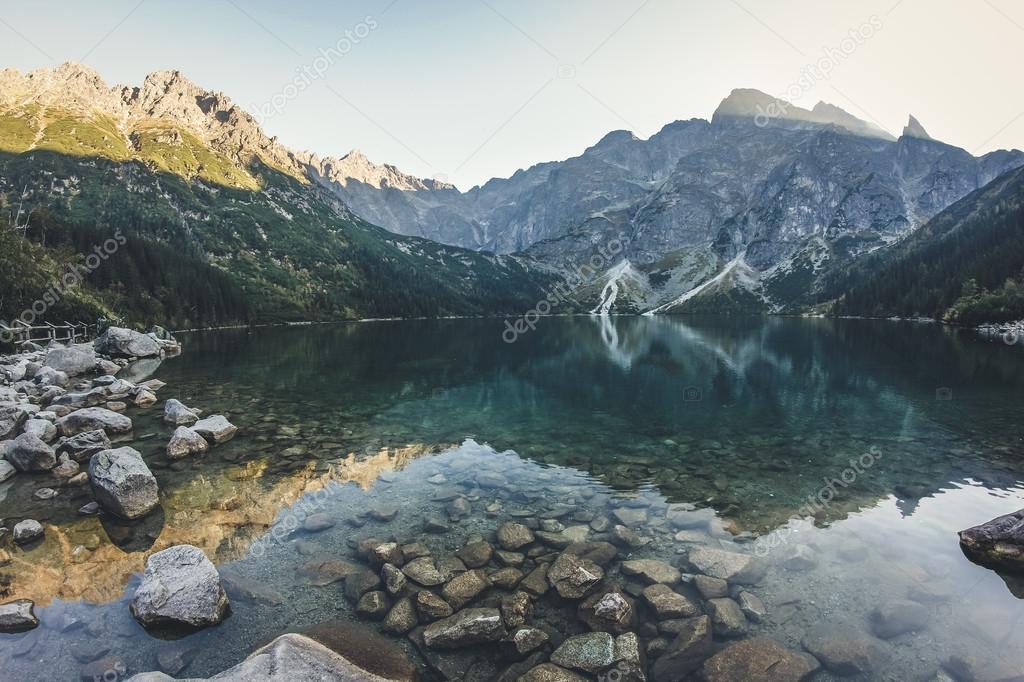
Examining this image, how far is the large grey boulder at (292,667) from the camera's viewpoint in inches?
279

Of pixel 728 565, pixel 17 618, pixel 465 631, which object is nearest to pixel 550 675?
pixel 465 631

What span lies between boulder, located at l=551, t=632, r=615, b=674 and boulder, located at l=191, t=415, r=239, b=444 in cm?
2057

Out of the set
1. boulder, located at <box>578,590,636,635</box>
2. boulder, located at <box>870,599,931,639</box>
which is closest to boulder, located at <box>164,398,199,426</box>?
boulder, located at <box>578,590,636,635</box>

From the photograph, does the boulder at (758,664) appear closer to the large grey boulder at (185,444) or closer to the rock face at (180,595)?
the rock face at (180,595)

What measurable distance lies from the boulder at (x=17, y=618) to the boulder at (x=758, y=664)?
1356 cm

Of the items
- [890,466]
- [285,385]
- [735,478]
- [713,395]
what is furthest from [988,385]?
[285,385]

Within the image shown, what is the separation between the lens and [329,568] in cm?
1223

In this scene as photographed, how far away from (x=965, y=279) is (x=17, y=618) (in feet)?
589

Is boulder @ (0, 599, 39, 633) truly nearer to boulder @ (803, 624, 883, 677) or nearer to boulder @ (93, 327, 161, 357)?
boulder @ (803, 624, 883, 677)

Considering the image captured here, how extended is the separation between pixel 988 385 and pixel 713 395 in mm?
22464

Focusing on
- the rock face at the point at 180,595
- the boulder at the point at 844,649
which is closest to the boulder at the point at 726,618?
the boulder at the point at 844,649

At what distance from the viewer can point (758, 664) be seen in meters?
8.83

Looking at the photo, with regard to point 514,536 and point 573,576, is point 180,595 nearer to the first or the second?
point 514,536

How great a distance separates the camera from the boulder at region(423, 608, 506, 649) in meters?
9.23
